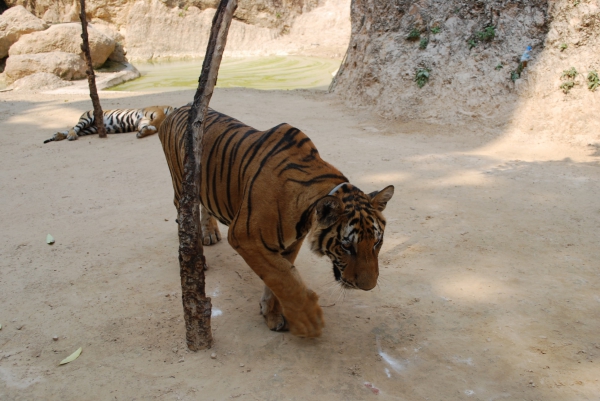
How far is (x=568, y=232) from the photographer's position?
4875 mm

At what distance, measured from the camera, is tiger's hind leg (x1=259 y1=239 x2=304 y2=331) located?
11.5ft

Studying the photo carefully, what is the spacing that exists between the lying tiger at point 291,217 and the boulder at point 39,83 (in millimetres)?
14898

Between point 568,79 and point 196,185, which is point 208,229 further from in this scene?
point 568,79

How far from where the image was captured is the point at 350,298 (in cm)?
394

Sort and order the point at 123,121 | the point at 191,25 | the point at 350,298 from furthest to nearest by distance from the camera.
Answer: the point at 191,25, the point at 123,121, the point at 350,298

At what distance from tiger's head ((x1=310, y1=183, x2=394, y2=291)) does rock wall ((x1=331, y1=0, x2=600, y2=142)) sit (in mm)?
7139

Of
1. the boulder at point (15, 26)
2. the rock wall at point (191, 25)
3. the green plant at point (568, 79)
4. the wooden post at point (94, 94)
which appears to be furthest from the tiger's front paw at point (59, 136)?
the rock wall at point (191, 25)

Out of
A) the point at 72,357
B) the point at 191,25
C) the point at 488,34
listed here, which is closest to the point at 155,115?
the point at 488,34

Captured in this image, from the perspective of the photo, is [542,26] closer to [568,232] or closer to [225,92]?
[568,232]

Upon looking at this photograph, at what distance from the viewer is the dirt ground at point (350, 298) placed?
2.97m

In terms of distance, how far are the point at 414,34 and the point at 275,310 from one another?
936 cm

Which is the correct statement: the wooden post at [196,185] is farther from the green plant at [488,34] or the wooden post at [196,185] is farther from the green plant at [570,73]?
the green plant at [488,34]

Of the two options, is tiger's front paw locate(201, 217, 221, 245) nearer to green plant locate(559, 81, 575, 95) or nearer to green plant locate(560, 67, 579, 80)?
green plant locate(559, 81, 575, 95)

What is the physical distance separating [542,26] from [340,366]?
29.5 ft
